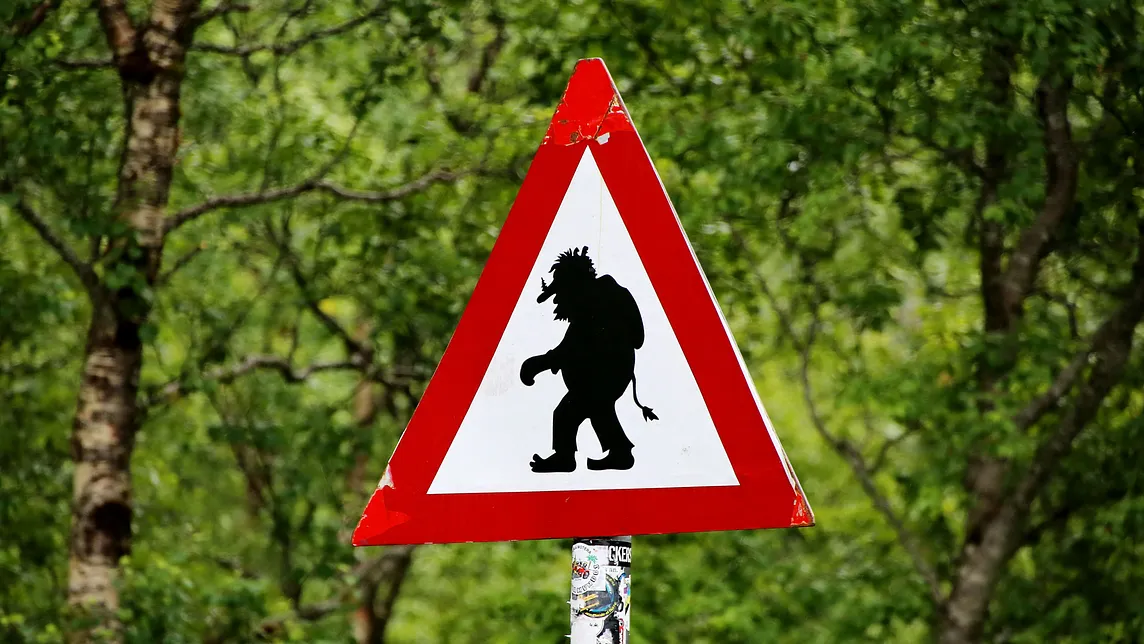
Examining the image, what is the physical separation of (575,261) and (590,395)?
24cm

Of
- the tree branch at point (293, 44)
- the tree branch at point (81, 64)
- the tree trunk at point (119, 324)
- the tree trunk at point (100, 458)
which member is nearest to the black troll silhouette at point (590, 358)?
the tree trunk at point (119, 324)

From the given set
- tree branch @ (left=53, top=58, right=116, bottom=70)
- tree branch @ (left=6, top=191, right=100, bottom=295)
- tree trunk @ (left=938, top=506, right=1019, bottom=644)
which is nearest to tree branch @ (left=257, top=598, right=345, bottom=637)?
tree branch @ (left=6, top=191, right=100, bottom=295)

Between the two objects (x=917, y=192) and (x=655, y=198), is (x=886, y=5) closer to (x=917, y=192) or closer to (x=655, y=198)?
(x=917, y=192)

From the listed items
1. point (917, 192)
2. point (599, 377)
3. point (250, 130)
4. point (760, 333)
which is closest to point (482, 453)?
point (599, 377)

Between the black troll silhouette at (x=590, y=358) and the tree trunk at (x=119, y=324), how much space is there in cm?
348

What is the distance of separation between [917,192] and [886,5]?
1.42 meters

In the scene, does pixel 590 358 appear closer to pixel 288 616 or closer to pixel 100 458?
pixel 100 458

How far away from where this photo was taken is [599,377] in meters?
2.05

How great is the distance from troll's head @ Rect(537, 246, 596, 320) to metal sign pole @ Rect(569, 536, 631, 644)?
1.32ft

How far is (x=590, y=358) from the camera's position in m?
2.06

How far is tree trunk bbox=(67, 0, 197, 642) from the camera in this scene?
16.8ft

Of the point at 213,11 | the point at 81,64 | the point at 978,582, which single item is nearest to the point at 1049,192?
the point at 978,582

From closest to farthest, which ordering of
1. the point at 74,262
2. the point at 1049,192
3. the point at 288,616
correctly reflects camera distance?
1. the point at 74,262
2. the point at 288,616
3. the point at 1049,192

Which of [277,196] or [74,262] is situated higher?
[277,196]
